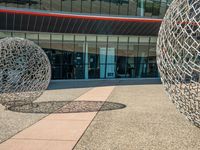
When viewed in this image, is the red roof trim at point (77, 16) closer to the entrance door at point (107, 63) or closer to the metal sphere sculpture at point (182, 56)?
the entrance door at point (107, 63)

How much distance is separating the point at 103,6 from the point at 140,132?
76.0ft

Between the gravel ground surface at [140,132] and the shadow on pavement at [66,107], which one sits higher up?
the gravel ground surface at [140,132]

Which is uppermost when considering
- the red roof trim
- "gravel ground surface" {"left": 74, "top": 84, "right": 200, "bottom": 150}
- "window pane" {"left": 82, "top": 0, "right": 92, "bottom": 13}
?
"window pane" {"left": 82, "top": 0, "right": 92, "bottom": 13}

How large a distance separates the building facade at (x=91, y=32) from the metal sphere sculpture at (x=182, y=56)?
1894 cm

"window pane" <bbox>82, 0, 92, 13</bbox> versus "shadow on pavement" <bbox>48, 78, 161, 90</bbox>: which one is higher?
"window pane" <bbox>82, 0, 92, 13</bbox>

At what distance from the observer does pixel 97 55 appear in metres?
31.3

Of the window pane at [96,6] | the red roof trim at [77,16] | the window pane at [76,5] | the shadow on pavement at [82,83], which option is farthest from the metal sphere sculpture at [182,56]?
the window pane at [96,6]

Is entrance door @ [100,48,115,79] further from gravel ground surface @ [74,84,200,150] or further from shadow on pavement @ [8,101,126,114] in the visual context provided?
gravel ground surface @ [74,84,200,150]

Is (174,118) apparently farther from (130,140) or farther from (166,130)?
(130,140)

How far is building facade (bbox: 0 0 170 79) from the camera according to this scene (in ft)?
88.4

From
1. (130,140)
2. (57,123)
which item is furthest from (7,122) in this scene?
(130,140)

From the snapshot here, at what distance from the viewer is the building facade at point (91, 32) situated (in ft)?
88.4

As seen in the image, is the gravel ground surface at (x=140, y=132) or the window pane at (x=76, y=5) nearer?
the gravel ground surface at (x=140, y=132)

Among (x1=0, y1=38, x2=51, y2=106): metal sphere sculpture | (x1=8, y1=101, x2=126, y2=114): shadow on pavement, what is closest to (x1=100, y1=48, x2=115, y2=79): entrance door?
(x1=8, y1=101, x2=126, y2=114): shadow on pavement
